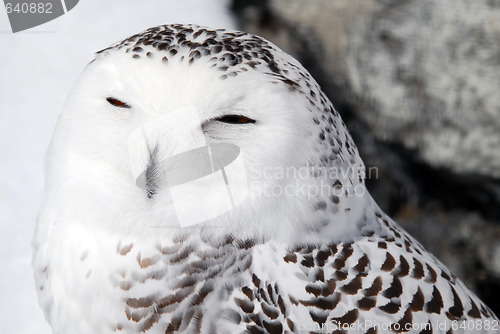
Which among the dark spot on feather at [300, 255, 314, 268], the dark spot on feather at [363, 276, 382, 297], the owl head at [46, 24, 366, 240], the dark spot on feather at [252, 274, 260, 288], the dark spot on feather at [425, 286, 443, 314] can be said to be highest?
the owl head at [46, 24, 366, 240]

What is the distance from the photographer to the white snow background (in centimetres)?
137

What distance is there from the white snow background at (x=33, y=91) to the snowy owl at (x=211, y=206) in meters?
0.58

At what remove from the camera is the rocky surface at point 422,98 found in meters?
1.38

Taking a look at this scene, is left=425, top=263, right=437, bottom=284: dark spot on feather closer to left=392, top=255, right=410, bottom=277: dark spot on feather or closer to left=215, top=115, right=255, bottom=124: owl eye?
left=392, top=255, right=410, bottom=277: dark spot on feather

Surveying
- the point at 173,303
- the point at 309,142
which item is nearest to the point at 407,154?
the point at 309,142

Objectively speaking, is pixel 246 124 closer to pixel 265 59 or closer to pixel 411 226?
pixel 265 59

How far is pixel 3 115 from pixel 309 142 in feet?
3.56

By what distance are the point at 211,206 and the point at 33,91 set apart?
0.96 meters

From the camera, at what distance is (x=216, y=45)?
761 mm

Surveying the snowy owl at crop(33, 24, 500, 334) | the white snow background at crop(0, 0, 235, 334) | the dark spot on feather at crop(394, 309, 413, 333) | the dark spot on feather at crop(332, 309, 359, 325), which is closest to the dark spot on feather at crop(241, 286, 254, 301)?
the snowy owl at crop(33, 24, 500, 334)

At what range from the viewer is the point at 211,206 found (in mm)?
792

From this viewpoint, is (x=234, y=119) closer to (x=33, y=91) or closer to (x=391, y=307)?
(x=391, y=307)

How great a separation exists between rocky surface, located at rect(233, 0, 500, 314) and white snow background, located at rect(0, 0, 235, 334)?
0.31 meters

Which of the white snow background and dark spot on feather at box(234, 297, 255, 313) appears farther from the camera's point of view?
the white snow background
